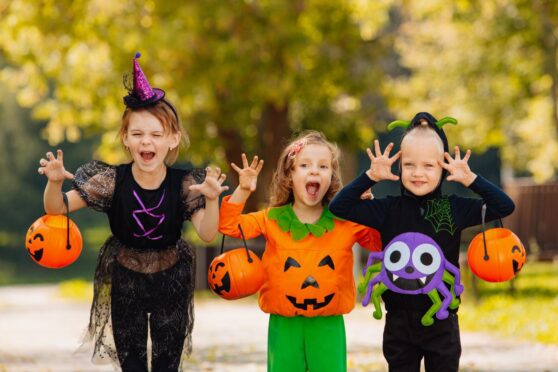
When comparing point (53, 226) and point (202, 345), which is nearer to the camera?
point (53, 226)

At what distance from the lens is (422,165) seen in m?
5.42

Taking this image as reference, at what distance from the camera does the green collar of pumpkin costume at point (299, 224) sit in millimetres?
5582

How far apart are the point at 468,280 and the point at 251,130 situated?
20.9 ft

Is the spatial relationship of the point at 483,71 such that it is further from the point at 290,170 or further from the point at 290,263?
the point at 290,263

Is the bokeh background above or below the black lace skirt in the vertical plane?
above

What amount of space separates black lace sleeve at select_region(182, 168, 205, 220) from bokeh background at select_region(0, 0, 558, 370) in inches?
224

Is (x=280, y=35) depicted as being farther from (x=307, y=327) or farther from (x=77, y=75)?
(x=307, y=327)

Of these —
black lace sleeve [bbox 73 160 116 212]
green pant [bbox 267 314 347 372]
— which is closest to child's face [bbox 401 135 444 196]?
green pant [bbox 267 314 347 372]

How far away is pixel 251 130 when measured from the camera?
64.4 feet

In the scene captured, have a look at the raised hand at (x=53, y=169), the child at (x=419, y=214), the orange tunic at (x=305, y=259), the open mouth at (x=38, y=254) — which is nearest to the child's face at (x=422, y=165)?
the child at (x=419, y=214)

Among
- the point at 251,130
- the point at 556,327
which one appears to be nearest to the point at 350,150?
the point at 251,130

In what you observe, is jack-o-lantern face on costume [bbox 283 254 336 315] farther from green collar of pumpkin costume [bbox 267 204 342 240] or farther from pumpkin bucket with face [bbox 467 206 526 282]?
pumpkin bucket with face [bbox 467 206 526 282]

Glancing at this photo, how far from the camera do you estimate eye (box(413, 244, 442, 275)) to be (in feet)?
17.5

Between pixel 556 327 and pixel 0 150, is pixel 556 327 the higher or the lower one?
the lower one
